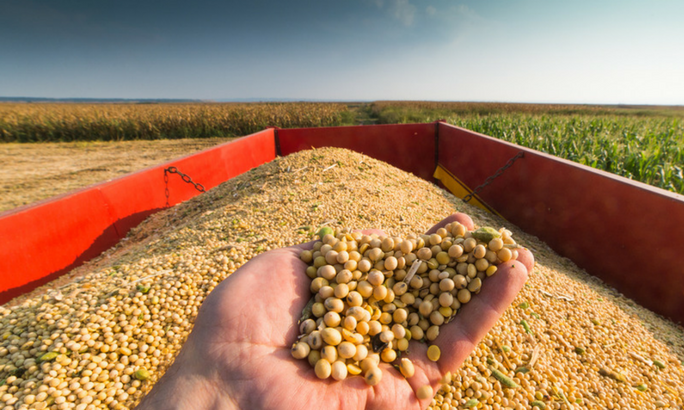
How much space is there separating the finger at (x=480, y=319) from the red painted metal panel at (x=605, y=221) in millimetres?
1130

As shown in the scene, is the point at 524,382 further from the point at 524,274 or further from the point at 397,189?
the point at 397,189

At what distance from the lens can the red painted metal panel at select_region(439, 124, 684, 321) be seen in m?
1.64

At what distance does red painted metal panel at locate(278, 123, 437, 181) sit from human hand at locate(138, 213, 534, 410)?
3659mm

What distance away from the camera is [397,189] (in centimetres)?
321

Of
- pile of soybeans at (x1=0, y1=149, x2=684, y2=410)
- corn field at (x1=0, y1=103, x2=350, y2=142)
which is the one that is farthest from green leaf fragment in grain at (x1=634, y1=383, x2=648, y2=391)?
corn field at (x1=0, y1=103, x2=350, y2=142)

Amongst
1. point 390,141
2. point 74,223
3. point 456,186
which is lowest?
point 456,186

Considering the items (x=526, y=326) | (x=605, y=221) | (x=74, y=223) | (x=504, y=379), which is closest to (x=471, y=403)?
(x=504, y=379)

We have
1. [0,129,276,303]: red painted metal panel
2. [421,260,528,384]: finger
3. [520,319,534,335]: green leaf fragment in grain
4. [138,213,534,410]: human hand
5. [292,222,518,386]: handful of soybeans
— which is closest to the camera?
[138,213,534,410]: human hand

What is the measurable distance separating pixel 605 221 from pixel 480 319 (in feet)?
4.78

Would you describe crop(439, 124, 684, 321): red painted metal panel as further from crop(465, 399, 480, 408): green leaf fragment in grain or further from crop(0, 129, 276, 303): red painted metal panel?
crop(0, 129, 276, 303): red painted metal panel

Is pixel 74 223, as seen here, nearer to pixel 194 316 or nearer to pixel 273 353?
pixel 194 316

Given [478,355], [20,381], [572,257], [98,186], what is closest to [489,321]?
[478,355]

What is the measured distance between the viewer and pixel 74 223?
2072mm

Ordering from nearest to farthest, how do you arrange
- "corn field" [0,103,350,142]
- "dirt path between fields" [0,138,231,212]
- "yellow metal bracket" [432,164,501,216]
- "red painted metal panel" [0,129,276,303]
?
"red painted metal panel" [0,129,276,303]
"yellow metal bracket" [432,164,501,216]
"dirt path between fields" [0,138,231,212]
"corn field" [0,103,350,142]
